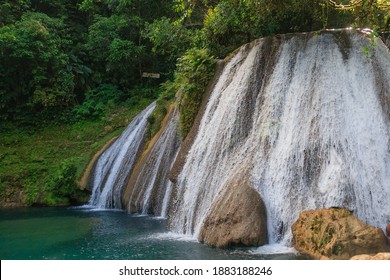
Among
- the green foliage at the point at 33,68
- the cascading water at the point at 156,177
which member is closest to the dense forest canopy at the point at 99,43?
the green foliage at the point at 33,68

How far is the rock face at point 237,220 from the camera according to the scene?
8055mm

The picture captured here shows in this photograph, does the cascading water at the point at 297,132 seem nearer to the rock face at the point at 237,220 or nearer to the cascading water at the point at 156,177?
the rock face at the point at 237,220

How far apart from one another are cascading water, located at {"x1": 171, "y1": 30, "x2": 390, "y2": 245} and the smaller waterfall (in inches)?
188

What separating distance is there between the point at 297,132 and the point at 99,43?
1491 cm

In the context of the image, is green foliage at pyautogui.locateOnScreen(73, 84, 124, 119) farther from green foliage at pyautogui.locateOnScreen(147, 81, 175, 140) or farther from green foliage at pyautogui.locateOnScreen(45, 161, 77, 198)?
green foliage at pyautogui.locateOnScreen(147, 81, 175, 140)

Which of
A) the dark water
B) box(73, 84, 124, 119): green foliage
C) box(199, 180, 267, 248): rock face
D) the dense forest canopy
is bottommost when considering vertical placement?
the dark water

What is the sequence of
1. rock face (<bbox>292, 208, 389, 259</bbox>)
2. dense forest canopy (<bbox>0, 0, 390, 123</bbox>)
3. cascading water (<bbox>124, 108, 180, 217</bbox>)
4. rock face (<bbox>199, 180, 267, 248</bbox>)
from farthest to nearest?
dense forest canopy (<bbox>0, 0, 390, 123</bbox>) < cascading water (<bbox>124, 108, 180, 217</bbox>) < rock face (<bbox>199, 180, 267, 248</bbox>) < rock face (<bbox>292, 208, 389, 259</bbox>)

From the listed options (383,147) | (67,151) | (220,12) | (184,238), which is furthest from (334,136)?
(67,151)

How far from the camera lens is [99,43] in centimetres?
2162

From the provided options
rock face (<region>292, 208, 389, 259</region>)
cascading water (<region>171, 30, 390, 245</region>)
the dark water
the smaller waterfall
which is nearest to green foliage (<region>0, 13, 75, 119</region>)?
the smaller waterfall

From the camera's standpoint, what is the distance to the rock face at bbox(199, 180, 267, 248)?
317 inches

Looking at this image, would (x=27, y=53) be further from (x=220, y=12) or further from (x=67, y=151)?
(x=220, y=12)

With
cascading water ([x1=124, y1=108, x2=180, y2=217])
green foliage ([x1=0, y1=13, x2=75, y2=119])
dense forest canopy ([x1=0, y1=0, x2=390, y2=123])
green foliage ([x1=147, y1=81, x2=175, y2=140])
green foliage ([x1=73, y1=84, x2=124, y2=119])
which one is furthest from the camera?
green foliage ([x1=73, y1=84, x2=124, y2=119])

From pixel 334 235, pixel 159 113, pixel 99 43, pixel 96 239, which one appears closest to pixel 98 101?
pixel 99 43
